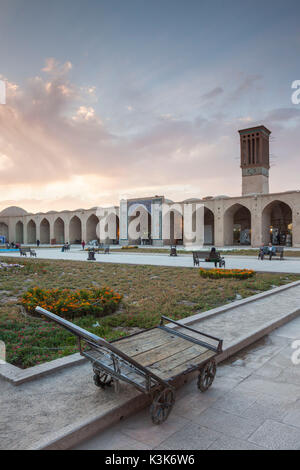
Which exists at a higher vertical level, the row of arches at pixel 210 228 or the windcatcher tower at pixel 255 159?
the windcatcher tower at pixel 255 159

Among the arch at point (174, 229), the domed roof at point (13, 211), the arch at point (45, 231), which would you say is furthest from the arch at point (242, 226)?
the domed roof at point (13, 211)

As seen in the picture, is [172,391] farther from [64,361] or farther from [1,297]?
[1,297]

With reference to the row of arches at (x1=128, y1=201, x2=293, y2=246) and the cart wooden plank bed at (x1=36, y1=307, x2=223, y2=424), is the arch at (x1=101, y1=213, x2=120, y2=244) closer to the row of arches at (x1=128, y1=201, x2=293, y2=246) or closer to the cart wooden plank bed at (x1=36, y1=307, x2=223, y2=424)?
the row of arches at (x1=128, y1=201, x2=293, y2=246)

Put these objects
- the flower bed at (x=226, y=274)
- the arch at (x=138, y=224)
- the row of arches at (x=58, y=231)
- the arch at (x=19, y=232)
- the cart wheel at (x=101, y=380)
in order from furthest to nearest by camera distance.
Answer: the arch at (x=19, y=232) < the row of arches at (x=58, y=231) < the arch at (x=138, y=224) < the flower bed at (x=226, y=274) < the cart wheel at (x=101, y=380)

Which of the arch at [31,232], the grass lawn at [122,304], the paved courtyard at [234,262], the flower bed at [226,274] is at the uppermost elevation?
the arch at [31,232]

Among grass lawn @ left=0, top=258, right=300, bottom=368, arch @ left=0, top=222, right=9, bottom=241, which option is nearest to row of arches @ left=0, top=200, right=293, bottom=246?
arch @ left=0, top=222, right=9, bottom=241

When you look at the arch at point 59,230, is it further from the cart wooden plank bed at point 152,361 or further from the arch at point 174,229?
the cart wooden plank bed at point 152,361

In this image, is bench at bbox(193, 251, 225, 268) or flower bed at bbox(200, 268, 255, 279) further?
bench at bbox(193, 251, 225, 268)

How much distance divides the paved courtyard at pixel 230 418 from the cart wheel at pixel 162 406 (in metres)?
0.06

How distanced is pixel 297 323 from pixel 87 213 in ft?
128

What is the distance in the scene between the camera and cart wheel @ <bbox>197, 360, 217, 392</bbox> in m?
2.78

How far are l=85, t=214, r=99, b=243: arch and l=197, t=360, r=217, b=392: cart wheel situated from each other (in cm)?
4086

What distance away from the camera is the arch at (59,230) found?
46981 millimetres
